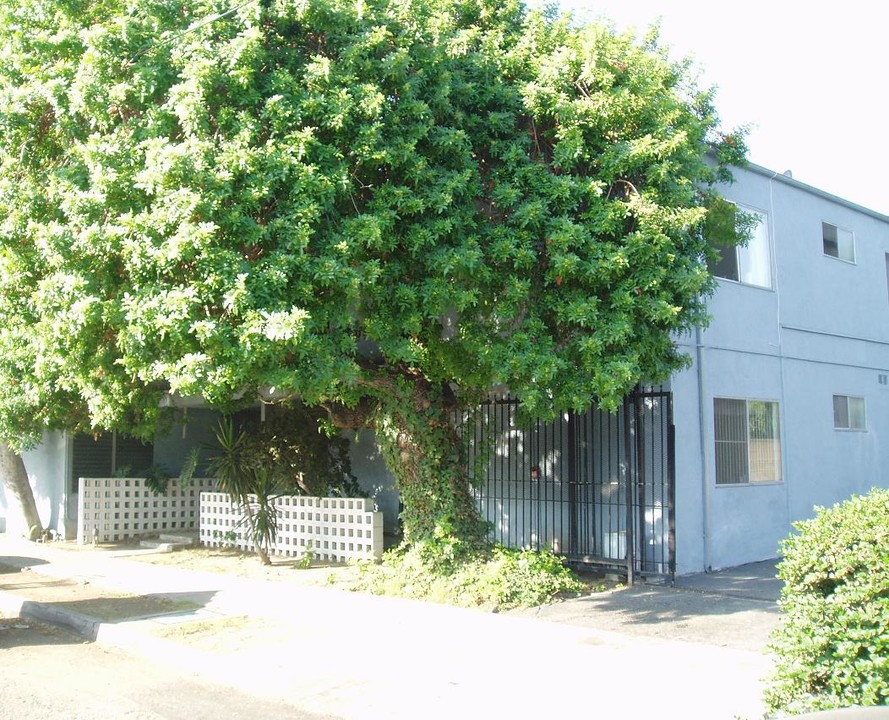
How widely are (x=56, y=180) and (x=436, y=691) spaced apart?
22.2 ft

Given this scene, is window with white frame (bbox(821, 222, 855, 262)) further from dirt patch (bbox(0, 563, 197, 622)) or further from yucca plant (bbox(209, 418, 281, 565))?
dirt patch (bbox(0, 563, 197, 622))

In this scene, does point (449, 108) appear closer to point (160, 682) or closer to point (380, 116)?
point (380, 116)

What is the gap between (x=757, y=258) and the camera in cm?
1441

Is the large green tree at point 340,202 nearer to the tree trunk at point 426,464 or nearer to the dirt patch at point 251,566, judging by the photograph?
the tree trunk at point 426,464

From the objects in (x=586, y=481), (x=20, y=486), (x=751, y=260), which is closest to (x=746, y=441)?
(x=586, y=481)

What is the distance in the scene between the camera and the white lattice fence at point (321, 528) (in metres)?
13.2

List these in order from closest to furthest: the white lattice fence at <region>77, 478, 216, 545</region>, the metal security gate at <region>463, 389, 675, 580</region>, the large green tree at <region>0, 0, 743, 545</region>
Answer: the large green tree at <region>0, 0, 743, 545</region> < the metal security gate at <region>463, 389, 675, 580</region> < the white lattice fence at <region>77, 478, 216, 545</region>

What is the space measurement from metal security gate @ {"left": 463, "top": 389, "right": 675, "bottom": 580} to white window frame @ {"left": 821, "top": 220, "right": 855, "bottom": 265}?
5.98m

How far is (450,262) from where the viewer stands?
942 cm

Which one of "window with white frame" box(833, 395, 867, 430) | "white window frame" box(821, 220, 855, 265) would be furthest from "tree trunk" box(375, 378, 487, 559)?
"white window frame" box(821, 220, 855, 265)

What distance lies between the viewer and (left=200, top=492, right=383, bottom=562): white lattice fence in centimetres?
1316

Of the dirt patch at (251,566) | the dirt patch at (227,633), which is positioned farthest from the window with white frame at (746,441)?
the dirt patch at (227,633)

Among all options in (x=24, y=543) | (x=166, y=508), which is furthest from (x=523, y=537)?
(x=24, y=543)

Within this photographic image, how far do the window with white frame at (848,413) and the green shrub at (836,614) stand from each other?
10570 mm
